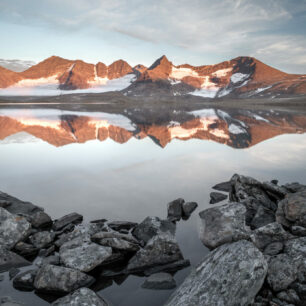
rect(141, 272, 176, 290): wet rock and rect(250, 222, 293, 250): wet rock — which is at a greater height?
rect(250, 222, 293, 250): wet rock

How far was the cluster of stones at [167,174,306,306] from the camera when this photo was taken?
598cm

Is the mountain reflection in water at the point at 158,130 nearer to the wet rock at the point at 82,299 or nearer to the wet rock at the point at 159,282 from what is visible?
the wet rock at the point at 159,282

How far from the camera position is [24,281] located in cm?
736

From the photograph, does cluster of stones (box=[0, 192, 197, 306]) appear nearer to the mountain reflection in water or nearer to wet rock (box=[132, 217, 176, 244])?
wet rock (box=[132, 217, 176, 244])

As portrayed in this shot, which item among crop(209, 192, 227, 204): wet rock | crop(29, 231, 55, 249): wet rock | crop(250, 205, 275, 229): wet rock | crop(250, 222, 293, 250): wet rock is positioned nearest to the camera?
crop(250, 222, 293, 250): wet rock

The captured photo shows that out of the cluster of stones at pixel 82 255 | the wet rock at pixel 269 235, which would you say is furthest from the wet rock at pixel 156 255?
the wet rock at pixel 269 235

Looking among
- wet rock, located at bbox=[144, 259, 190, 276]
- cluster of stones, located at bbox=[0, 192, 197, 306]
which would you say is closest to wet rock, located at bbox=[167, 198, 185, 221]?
cluster of stones, located at bbox=[0, 192, 197, 306]

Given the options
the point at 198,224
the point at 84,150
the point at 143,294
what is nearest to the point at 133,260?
the point at 143,294

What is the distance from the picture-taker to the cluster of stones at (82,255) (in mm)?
7145

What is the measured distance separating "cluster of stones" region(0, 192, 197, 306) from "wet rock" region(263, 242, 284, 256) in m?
2.32

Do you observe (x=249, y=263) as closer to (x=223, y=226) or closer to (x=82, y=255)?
(x=223, y=226)

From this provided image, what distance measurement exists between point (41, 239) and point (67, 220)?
1471mm

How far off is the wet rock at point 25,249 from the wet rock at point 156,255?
309cm

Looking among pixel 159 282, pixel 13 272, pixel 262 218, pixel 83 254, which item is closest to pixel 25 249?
pixel 13 272
